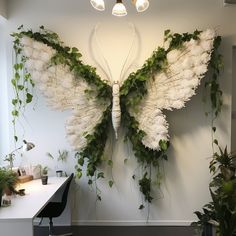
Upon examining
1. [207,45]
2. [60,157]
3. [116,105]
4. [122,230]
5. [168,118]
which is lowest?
[122,230]

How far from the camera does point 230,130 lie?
3.69 meters

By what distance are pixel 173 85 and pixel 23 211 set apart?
2.26m

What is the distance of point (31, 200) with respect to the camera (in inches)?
102

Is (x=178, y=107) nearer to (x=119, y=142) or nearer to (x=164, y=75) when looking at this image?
(x=164, y=75)

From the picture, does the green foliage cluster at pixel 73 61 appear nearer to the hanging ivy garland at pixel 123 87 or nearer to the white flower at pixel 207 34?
the hanging ivy garland at pixel 123 87

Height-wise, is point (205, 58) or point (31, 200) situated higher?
point (205, 58)

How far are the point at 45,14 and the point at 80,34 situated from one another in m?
0.55

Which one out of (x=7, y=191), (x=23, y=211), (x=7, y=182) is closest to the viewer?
(x=23, y=211)

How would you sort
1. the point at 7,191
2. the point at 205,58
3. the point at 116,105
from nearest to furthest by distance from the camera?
the point at 7,191
the point at 205,58
the point at 116,105

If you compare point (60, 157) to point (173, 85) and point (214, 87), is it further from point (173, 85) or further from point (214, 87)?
point (214, 87)

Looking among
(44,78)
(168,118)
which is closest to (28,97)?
(44,78)

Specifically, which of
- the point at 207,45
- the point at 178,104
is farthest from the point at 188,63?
the point at 178,104

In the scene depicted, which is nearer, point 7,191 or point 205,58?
point 7,191

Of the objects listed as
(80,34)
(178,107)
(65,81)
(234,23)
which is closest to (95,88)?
(65,81)
